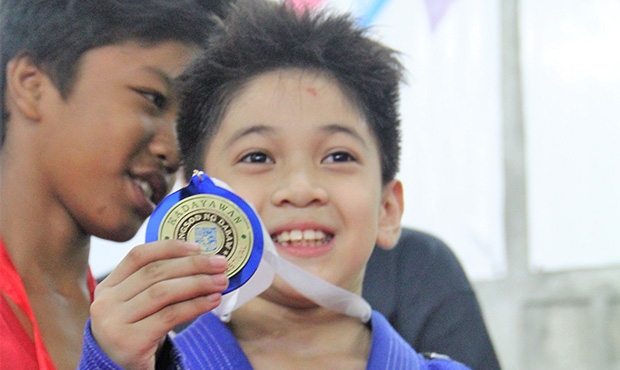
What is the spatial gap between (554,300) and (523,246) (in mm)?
195

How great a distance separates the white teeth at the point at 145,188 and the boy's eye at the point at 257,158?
119mm

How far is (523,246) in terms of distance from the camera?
2.44 m

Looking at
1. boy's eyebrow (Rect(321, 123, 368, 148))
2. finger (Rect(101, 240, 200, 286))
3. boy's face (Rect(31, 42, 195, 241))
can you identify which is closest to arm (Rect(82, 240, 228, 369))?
finger (Rect(101, 240, 200, 286))

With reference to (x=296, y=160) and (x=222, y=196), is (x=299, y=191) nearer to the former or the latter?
(x=296, y=160)

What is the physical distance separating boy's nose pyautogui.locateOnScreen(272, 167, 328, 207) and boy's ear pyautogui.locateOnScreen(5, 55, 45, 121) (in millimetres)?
289

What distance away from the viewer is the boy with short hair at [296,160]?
3.20ft

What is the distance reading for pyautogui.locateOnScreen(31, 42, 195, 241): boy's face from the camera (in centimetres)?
91

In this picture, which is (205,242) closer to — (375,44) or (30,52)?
(30,52)

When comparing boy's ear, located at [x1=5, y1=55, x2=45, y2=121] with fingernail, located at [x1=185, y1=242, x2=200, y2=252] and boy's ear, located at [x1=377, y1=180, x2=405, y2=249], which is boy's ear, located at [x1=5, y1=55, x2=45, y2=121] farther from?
boy's ear, located at [x1=377, y1=180, x2=405, y2=249]

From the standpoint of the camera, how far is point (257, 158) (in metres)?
0.99

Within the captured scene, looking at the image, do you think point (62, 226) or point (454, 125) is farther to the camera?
point (454, 125)

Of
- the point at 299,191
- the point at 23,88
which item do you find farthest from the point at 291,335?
the point at 23,88

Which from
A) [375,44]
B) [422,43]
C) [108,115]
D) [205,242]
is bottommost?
[205,242]

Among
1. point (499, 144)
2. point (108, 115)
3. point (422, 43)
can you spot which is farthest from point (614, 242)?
point (108, 115)
